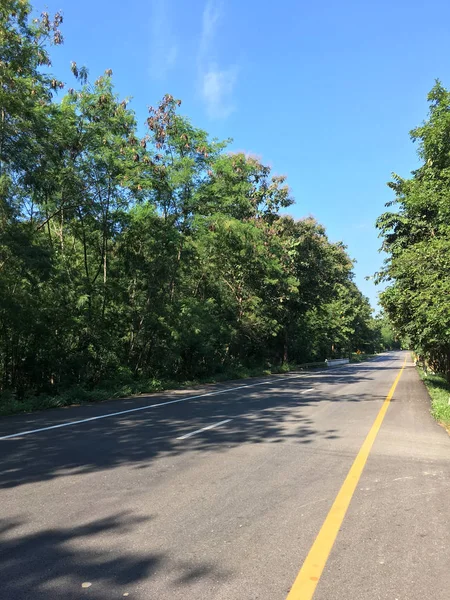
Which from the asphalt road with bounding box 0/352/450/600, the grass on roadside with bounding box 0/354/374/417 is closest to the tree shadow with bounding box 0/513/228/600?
the asphalt road with bounding box 0/352/450/600

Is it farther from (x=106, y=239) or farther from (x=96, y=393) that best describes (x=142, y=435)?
(x=106, y=239)

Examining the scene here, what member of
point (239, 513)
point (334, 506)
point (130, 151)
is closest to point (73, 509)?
point (239, 513)

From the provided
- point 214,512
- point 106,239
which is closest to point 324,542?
point 214,512

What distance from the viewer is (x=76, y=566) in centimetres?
352

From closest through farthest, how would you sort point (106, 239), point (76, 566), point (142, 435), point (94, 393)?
point (76, 566), point (142, 435), point (94, 393), point (106, 239)

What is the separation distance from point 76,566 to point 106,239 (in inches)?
651

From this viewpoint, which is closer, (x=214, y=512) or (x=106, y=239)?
(x=214, y=512)

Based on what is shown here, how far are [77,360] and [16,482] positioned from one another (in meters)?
11.6

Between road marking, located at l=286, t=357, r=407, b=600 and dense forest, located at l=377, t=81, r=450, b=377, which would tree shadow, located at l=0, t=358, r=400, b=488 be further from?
dense forest, located at l=377, t=81, r=450, b=377

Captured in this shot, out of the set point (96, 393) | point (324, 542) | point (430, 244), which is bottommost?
point (324, 542)

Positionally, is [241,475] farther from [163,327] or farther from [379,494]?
[163,327]

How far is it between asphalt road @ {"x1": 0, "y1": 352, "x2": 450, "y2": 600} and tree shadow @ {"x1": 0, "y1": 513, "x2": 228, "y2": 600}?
0.01 meters

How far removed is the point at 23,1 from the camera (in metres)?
12.1

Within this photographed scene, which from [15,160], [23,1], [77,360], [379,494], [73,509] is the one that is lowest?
[379,494]
